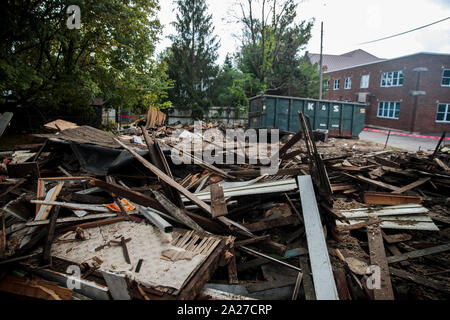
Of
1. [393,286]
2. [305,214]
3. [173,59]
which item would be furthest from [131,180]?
[173,59]

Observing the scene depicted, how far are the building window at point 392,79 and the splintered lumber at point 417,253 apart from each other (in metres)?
25.2

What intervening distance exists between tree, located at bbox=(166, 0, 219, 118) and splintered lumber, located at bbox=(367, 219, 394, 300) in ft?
70.8

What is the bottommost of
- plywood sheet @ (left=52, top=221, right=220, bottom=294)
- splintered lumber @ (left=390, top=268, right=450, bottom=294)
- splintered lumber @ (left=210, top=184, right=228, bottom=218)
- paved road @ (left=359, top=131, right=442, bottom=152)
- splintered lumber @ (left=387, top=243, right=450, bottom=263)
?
paved road @ (left=359, top=131, right=442, bottom=152)

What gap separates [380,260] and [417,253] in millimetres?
572

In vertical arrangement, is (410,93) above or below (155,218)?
above

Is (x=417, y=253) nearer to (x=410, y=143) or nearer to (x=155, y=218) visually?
(x=155, y=218)

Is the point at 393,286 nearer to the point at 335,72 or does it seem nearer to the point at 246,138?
the point at 246,138

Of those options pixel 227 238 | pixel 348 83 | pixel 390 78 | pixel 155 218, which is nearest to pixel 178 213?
pixel 155 218

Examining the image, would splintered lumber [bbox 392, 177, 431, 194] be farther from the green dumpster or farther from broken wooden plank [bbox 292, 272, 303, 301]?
the green dumpster

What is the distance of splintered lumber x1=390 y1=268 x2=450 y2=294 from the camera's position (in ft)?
7.97

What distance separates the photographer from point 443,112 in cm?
2117

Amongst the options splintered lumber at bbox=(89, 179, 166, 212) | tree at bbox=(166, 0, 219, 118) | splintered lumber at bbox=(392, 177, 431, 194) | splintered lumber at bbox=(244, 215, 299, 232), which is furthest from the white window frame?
splintered lumber at bbox=(89, 179, 166, 212)
